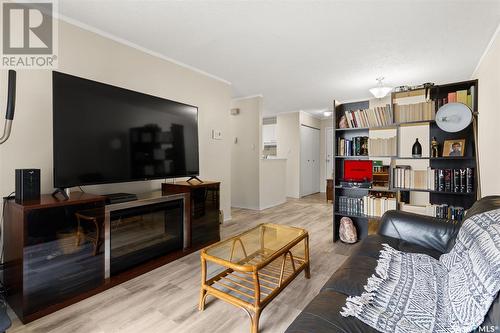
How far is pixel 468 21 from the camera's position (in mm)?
2371

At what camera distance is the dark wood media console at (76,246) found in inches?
64.8

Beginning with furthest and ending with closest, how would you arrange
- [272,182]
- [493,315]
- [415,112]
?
1. [272,182]
2. [415,112]
3. [493,315]

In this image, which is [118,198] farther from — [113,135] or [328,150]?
[328,150]

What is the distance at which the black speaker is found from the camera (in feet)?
5.62

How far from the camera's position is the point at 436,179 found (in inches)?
103

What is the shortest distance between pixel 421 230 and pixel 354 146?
1.41 m

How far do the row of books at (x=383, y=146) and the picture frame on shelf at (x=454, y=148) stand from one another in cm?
46

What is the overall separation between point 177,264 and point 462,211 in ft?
9.72

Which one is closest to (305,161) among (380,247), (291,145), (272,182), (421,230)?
(291,145)

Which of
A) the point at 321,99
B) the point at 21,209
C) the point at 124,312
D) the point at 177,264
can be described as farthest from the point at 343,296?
the point at 321,99

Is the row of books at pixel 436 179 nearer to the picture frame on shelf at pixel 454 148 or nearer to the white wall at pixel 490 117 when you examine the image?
the picture frame on shelf at pixel 454 148

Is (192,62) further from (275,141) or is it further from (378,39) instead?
(275,141)

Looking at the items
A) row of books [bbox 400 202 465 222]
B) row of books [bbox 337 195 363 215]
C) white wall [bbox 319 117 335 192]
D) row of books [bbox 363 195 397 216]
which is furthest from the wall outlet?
white wall [bbox 319 117 335 192]

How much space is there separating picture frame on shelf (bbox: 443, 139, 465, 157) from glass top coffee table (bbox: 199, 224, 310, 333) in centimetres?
177
